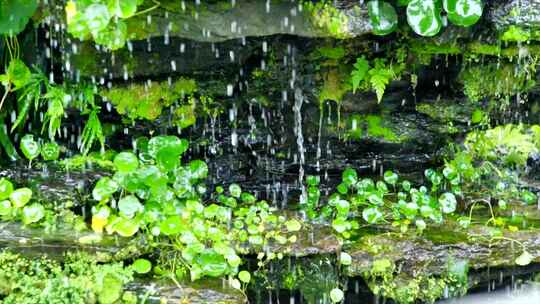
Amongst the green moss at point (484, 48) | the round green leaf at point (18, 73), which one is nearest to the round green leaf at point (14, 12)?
the round green leaf at point (18, 73)

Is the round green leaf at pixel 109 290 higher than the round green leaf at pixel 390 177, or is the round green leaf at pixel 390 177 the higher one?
the round green leaf at pixel 390 177

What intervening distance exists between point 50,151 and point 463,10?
10.4 feet

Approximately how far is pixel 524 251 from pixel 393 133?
4.75ft

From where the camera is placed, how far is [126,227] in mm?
4168

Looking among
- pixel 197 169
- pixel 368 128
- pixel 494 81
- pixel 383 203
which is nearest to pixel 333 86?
pixel 368 128

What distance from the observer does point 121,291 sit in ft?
13.1

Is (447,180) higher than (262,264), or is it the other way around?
(447,180)

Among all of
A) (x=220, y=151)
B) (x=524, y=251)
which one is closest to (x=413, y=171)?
(x=524, y=251)

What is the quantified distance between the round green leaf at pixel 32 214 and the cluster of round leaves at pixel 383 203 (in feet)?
7.02

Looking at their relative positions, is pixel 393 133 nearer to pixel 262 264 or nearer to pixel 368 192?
pixel 368 192

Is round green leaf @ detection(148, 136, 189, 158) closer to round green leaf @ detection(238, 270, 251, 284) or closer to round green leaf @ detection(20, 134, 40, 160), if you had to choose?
round green leaf @ detection(20, 134, 40, 160)

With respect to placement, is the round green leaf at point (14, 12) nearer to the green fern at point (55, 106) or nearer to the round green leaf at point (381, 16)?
the green fern at point (55, 106)

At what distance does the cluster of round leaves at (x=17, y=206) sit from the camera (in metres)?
4.19

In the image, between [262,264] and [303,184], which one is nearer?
[262,264]
